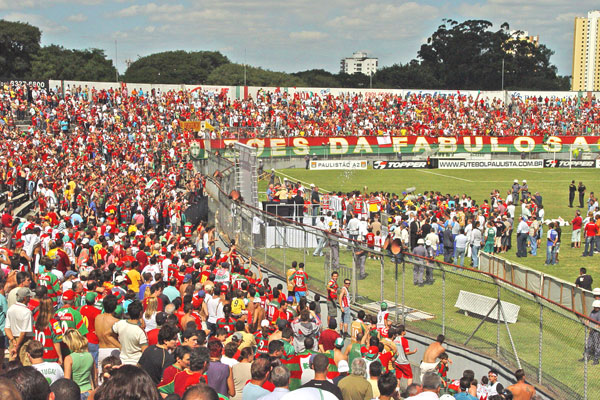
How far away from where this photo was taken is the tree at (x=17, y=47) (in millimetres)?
86631

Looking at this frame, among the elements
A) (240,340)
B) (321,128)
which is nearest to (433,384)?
(240,340)

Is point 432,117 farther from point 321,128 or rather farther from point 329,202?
point 329,202

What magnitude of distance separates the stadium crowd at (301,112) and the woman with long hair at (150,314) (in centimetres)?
3444

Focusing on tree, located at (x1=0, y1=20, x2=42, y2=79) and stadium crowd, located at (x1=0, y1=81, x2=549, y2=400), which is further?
tree, located at (x1=0, y1=20, x2=42, y2=79)

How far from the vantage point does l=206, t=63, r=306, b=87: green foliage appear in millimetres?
129250

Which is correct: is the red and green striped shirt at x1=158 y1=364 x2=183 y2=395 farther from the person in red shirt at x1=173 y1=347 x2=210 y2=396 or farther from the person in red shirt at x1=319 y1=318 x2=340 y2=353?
the person in red shirt at x1=319 y1=318 x2=340 y2=353

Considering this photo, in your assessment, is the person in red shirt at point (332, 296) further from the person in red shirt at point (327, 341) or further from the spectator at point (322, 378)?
the spectator at point (322, 378)

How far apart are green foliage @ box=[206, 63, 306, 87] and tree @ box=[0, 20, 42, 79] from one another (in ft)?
134

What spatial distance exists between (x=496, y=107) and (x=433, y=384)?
62296 millimetres

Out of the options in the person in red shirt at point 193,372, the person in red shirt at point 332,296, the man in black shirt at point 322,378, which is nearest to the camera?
the man in black shirt at point 322,378

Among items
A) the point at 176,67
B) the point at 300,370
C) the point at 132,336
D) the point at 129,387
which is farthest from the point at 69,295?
the point at 176,67

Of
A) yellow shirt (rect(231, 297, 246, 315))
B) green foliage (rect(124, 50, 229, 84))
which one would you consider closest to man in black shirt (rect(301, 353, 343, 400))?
yellow shirt (rect(231, 297, 246, 315))

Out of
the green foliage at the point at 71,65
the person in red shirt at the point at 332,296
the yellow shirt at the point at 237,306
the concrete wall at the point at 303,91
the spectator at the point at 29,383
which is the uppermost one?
the green foliage at the point at 71,65

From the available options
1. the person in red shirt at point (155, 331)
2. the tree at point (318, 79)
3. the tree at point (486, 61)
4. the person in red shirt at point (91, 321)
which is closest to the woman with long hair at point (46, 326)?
the person in red shirt at point (91, 321)
